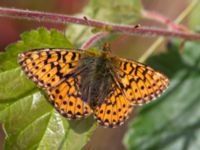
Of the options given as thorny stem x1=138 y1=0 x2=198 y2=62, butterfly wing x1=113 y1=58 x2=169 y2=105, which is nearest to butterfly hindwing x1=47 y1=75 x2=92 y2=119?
butterfly wing x1=113 y1=58 x2=169 y2=105

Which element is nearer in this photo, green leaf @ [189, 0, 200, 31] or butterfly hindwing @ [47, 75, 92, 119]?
butterfly hindwing @ [47, 75, 92, 119]

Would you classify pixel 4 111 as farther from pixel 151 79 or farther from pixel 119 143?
pixel 119 143

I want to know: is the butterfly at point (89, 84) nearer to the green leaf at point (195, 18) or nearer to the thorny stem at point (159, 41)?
the thorny stem at point (159, 41)

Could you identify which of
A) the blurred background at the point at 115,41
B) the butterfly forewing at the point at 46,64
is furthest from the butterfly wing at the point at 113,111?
the blurred background at the point at 115,41

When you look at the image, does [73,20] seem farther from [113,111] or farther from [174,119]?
[174,119]

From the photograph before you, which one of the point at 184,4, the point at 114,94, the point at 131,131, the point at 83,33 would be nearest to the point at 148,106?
the point at 131,131

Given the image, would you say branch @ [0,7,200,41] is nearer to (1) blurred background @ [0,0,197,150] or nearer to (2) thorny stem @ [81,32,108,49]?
(2) thorny stem @ [81,32,108,49]
